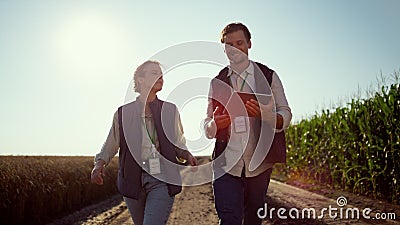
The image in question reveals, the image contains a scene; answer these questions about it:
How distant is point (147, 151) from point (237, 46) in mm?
1052

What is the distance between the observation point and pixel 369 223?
789 centimetres

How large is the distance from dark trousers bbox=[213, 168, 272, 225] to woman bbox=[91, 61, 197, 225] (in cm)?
43

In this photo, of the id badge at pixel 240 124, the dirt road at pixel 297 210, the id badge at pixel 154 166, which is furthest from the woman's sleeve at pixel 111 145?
the dirt road at pixel 297 210

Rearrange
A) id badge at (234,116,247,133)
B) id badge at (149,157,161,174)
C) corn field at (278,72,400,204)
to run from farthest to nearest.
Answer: corn field at (278,72,400,204), id badge at (149,157,161,174), id badge at (234,116,247,133)

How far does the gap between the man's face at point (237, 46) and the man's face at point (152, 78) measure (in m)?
0.62

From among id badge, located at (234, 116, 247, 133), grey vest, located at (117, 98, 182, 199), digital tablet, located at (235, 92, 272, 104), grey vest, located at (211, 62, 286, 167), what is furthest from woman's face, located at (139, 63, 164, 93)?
id badge, located at (234, 116, 247, 133)

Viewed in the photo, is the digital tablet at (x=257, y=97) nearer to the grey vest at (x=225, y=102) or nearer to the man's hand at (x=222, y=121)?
the grey vest at (x=225, y=102)

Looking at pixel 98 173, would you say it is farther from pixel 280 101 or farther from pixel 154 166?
Result: pixel 280 101

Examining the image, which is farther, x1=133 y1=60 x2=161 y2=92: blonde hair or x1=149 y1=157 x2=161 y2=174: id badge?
x1=133 y1=60 x2=161 y2=92: blonde hair

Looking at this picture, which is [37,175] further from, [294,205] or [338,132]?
[338,132]

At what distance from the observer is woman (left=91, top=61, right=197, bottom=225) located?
3.92m

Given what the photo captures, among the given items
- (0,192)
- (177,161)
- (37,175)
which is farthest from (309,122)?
(177,161)

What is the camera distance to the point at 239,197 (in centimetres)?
363

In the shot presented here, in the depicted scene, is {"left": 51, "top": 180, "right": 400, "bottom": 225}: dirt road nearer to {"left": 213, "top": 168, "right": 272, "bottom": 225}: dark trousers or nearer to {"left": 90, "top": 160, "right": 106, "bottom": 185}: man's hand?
{"left": 213, "top": 168, "right": 272, "bottom": 225}: dark trousers
